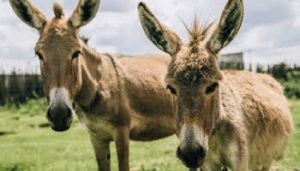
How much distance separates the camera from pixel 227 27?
19.2 feet

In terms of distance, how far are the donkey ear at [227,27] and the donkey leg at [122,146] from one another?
308cm

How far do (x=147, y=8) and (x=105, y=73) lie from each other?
3.19m

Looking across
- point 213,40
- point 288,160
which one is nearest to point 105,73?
point 213,40

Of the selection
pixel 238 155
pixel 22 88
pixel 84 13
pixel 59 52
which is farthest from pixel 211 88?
pixel 22 88

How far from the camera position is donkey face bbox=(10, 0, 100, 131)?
7168 mm

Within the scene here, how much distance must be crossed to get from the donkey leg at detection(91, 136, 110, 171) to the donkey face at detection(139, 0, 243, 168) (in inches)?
126

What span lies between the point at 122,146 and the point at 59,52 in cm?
186

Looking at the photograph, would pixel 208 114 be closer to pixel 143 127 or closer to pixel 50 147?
pixel 143 127

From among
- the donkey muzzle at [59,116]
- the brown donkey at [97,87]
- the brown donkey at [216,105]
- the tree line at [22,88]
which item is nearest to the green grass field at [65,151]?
the brown donkey at [97,87]

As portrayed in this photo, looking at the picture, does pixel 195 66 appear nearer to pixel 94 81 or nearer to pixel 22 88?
pixel 94 81

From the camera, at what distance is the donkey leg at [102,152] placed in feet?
29.3

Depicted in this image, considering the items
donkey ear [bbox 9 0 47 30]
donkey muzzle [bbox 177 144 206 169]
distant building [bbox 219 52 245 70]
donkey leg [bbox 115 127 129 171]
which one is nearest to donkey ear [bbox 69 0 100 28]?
donkey ear [bbox 9 0 47 30]

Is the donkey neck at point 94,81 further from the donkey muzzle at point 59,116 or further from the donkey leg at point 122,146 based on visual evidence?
the donkey muzzle at point 59,116

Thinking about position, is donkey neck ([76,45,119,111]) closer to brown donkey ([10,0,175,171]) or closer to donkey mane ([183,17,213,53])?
brown donkey ([10,0,175,171])
